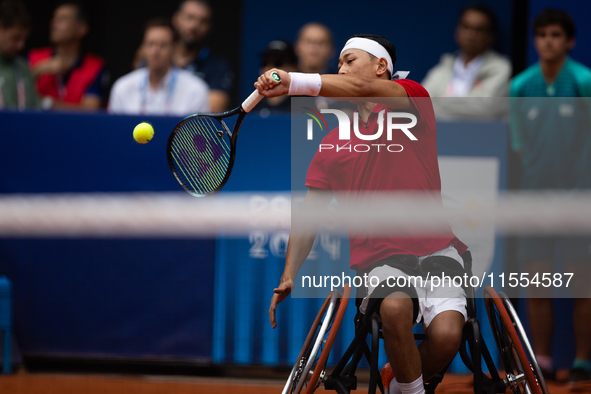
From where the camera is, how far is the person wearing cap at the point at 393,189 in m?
2.67

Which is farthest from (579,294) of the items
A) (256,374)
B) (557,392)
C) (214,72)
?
(214,72)

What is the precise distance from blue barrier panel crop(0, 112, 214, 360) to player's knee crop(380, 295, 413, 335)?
2071 mm

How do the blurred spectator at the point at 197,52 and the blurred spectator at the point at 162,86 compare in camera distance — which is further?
the blurred spectator at the point at 197,52

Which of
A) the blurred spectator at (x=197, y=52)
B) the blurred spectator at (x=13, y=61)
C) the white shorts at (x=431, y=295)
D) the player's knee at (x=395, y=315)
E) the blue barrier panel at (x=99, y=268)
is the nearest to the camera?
the player's knee at (x=395, y=315)

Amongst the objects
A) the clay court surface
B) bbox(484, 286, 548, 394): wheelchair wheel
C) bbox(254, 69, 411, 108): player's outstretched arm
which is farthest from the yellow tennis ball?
the clay court surface

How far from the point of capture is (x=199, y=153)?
2.93m

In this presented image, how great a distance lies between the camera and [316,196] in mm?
3082

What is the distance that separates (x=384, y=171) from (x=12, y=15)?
3.52 meters

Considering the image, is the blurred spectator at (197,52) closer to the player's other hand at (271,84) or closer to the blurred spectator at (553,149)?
the blurred spectator at (553,149)

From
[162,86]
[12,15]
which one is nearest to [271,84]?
[162,86]

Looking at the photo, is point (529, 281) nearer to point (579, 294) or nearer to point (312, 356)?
point (579, 294)

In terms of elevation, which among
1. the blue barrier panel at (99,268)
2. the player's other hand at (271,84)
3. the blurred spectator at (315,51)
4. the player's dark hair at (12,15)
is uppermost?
the player's dark hair at (12,15)

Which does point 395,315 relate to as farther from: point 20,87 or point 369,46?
point 20,87

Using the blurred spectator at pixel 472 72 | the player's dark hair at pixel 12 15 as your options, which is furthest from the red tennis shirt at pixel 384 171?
the player's dark hair at pixel 12 15
